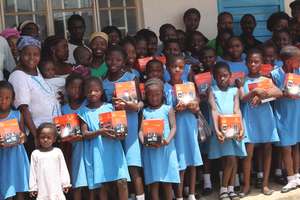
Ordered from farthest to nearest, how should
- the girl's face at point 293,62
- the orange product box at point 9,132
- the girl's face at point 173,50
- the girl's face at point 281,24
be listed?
the girl's face at point 281,24
the girl's face at point 173,50
the girl's face at point 293,62
the orange product box at point 9,132

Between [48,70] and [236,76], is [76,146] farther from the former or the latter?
[236,76]

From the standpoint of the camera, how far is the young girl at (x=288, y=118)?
512 cm

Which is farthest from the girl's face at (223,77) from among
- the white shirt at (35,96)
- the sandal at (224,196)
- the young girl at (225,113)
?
the white shirt at (35,96)

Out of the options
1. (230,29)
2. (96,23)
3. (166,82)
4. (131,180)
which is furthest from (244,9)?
(131,180)

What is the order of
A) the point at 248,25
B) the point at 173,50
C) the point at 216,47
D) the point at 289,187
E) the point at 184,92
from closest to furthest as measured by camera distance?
the point at 184,92 → the point at 289,187 → the point at 173,50 → the point at 216,47 → the point at 248,25

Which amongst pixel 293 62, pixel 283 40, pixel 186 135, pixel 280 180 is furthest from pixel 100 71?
pixel 280 180

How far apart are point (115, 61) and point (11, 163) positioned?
1.21 meters

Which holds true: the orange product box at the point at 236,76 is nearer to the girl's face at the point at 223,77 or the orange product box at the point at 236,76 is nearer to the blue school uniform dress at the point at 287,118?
the girl's face at the point at 223,77

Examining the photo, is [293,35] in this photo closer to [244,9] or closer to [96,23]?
[244,9]

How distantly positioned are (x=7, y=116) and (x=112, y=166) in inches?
37.2

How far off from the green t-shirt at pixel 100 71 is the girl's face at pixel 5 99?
2.91 feet

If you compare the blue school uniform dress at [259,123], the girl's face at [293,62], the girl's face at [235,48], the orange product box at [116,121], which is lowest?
the blue school uniform dress at [259,123]

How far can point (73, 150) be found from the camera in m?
4.56

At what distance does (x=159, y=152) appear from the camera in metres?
4.61
